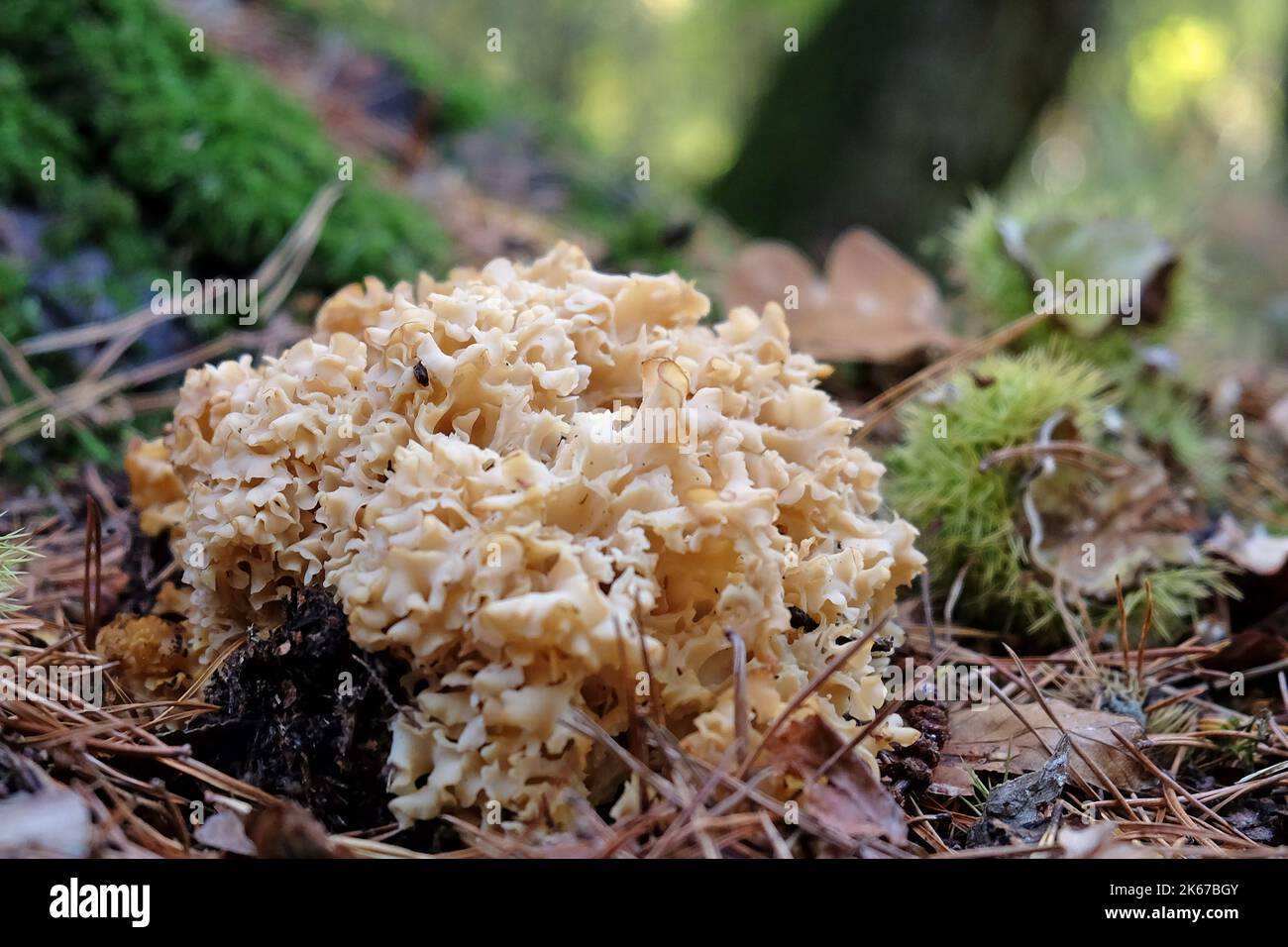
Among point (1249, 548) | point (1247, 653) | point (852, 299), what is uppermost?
point (852, 299)

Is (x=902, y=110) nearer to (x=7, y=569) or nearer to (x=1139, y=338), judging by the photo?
(x=1139, y=338)

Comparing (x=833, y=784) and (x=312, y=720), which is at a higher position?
(x=312, y=720)

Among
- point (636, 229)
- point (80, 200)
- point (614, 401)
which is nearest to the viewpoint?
point (614, 401)

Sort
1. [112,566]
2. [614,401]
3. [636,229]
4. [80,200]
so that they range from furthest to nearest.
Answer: [636,229] < [80,200] < [112,566] < [614,401]

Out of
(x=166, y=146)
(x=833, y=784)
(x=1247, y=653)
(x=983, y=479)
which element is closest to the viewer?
(x=833, y=784)

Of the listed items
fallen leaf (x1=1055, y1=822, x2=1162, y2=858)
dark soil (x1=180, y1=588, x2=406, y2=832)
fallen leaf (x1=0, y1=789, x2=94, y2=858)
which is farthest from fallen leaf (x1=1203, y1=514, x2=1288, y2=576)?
fallen leaf (x1=0, y1=789, x2=94, y2=858)

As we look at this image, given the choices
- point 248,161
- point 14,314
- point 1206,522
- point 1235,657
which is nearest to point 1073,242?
point 1206,522

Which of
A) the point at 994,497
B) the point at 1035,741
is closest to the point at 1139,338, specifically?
the point at 994,497
